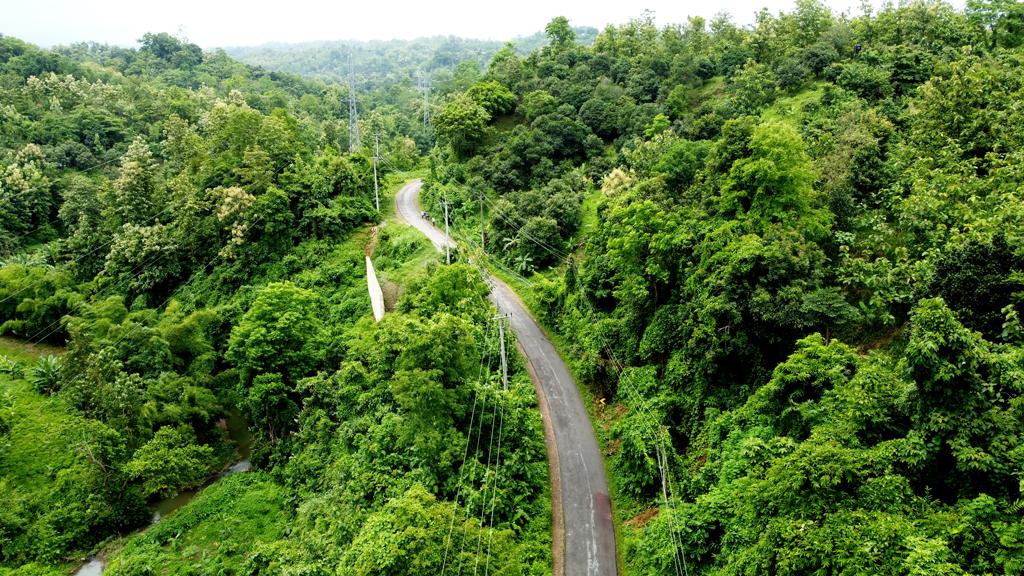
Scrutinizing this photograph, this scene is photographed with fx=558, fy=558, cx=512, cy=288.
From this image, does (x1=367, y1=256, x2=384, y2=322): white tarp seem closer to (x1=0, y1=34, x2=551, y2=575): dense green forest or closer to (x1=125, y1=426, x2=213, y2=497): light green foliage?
(x1=0, y1=34, x2=551, y2=575): dense green forest

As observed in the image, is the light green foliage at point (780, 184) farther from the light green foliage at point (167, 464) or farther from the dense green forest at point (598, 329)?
the light green foliage at point (167, 464)

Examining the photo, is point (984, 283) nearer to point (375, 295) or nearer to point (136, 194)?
point (375, 295)

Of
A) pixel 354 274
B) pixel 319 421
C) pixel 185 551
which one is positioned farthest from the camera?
pixel 354 274

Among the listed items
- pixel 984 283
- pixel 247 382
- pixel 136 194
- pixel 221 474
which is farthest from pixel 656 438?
pixel 136 194

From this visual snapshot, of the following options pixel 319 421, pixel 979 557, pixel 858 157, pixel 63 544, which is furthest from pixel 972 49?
pixel 63 544

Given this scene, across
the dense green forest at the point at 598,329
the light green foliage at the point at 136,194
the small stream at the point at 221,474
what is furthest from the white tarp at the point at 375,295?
the light green foliage at the point at 136,194

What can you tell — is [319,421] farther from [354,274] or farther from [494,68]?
[494,68]

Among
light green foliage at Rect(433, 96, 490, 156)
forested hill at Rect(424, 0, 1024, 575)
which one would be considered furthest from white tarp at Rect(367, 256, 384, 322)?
light green foliage at Rect(433, 96, 490, 156)
